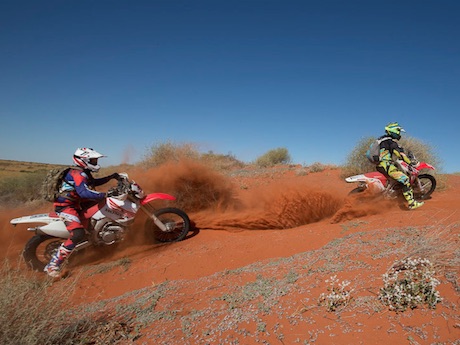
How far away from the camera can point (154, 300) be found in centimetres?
356

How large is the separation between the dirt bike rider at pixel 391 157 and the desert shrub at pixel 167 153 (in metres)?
5.27

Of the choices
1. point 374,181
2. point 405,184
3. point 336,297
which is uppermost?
point 374,181

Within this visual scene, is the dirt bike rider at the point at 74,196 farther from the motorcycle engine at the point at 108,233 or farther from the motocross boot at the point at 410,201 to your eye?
the motocross boot at the point at 410,201

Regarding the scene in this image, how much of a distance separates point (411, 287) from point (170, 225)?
469cm

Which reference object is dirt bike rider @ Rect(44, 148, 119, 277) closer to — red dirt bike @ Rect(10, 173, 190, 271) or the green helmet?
red dirt bike @ Rect(10, 173, 190, 271)

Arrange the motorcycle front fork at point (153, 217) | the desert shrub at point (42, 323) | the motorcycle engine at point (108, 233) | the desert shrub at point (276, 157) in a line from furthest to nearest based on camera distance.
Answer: the desert shrub at point (276, 157), the motorcycle front fork at point (153, 217), the motorcycle engine at point (108, 233), the desert shrub at point (42, 323)

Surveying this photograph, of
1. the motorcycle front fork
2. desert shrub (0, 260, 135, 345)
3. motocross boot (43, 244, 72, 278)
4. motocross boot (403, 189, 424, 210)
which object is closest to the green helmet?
motocross boot (403, 189, 424, 210)

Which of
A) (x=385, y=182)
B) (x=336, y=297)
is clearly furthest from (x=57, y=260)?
(x=385, y=182)

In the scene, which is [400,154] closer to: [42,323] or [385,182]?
[385,182]

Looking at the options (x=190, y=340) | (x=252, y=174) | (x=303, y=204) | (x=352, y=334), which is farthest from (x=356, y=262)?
(x=252, y=174)

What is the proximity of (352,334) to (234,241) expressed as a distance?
3876mm

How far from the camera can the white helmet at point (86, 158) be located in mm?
5203

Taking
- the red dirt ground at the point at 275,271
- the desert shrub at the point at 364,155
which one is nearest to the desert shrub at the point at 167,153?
the red dirt ground at the point at 275,271

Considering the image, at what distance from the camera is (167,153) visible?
10.0 meters
